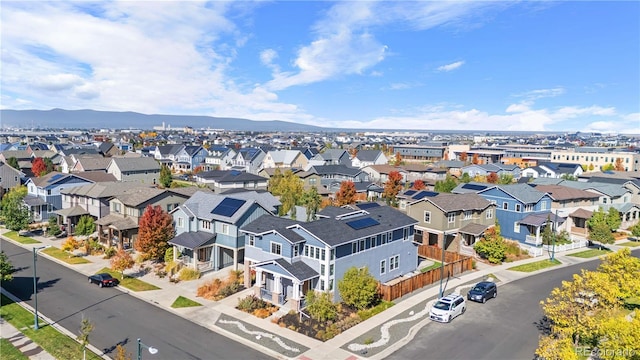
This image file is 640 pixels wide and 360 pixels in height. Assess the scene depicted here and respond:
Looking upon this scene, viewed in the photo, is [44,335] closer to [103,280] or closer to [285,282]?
[103,280]

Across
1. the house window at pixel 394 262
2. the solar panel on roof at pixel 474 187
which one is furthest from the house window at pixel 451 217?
the solar panel on roof at pixel 474 187

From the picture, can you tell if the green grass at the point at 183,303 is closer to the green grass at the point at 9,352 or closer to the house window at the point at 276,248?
the house window at the point at 276,248

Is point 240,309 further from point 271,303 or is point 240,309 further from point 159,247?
point 159,247

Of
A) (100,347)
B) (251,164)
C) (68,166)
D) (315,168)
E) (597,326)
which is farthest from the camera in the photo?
(251,164)

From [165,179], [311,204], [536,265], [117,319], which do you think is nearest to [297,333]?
[117,319]

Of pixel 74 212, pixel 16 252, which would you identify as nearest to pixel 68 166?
pixel 74 212

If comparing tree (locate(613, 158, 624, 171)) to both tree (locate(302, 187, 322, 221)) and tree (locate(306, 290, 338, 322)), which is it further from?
tree (locate(306, 290, 338, 322))
